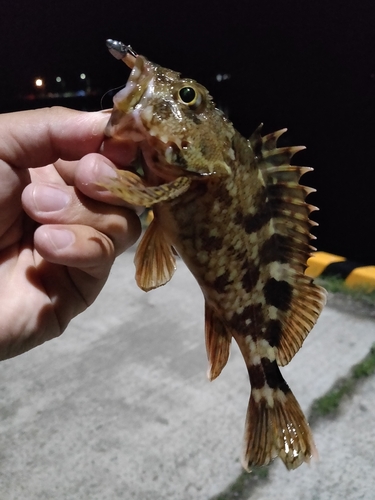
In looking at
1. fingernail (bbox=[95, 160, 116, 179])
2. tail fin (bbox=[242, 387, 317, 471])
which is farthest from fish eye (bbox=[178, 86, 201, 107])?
tail fin (bbox=[242, 387, 317, 471])

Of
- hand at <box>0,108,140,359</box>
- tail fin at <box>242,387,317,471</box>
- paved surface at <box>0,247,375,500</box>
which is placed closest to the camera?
hand at <box>0,108,140,359</box>

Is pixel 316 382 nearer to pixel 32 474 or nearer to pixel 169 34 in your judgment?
pixel 32 474

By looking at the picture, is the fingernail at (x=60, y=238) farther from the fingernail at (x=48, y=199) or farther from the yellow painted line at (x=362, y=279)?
the yellow painted line at (x=362, y=279)

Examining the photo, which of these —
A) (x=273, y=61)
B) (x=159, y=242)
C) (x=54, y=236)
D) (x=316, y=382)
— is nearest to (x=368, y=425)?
(x=316, y=382)

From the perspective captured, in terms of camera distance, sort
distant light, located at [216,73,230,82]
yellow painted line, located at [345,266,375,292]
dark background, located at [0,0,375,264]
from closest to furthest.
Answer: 1. yellow painted line, located at [345,266,375,292]
2. dark background, located at [0,0,375,264]
3. distant light, located at [216,73,230,82]

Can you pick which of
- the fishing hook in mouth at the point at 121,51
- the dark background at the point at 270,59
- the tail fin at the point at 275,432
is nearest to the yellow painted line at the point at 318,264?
the dark background at the point at 270,59

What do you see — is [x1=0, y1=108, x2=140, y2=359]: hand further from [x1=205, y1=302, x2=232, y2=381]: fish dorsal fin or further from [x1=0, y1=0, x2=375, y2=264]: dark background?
[x1=0, y1=0, x2=375, y2=264]: dark background

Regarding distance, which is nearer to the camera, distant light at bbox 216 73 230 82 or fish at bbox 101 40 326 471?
fish at bbox 101 40 326 471
